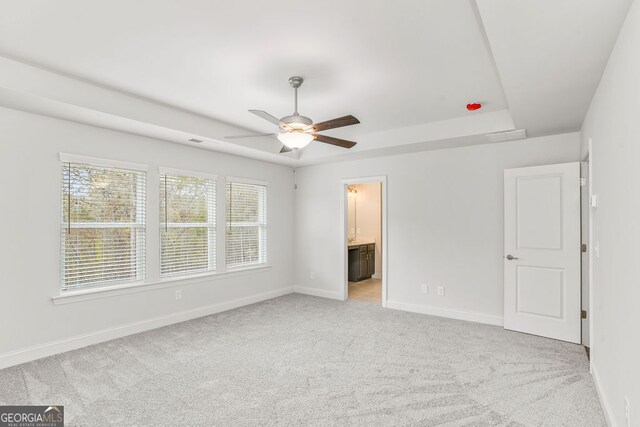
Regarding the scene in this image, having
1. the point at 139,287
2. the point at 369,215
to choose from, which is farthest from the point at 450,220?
the point at 139,287

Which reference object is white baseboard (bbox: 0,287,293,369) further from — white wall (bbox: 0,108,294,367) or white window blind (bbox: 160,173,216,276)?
white window blind (bbox: 160,173,216,276)

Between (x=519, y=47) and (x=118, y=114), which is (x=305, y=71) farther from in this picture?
(x=118, y=114)

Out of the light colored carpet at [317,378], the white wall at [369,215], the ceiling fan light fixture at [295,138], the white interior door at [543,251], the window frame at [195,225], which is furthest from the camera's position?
the white wall at [369,215]

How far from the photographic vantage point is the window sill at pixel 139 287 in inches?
143

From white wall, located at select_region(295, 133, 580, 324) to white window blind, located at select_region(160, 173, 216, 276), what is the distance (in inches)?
83.8

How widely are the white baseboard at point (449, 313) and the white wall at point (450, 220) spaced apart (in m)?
0.01

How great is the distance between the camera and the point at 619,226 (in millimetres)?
Answer: 2041

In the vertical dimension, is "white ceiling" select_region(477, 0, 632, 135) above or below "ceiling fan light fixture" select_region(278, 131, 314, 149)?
above

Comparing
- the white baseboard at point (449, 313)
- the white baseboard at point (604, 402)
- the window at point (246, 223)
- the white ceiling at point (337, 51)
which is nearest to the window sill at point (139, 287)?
the window at point (246, 223)

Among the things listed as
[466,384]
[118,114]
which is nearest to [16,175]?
[118,114]

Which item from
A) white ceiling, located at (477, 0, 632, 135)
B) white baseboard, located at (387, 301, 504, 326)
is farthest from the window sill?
white ceiling, located at (477, 0, 632, 135)

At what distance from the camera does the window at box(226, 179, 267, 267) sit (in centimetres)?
543

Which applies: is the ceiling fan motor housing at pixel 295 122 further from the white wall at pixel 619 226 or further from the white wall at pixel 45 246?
the white wall at pixel 45 246

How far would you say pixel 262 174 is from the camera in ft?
19.4
